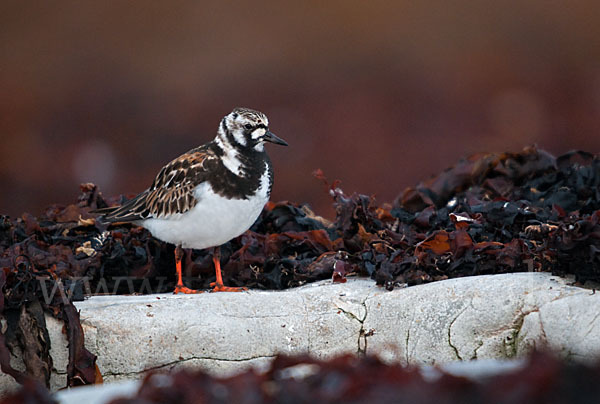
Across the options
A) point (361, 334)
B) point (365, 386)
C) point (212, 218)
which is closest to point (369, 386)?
point (365, 386)

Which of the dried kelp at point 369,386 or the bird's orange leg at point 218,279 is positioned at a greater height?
the dried kelp at point 369,386

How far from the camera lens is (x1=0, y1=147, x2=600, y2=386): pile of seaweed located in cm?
304

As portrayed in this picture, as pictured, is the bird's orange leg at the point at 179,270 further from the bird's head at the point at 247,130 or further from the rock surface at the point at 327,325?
the bird's head at the point at 247,130

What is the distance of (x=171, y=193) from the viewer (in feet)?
12.8

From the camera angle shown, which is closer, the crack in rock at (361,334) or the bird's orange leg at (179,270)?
the crack in rock at (361,334)

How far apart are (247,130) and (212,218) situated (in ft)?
1.73

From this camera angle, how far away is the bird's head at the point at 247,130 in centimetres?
385

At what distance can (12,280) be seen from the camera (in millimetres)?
3199

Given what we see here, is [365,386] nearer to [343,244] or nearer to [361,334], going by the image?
[361,334]

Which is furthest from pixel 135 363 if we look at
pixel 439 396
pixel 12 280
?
pixel 439 396

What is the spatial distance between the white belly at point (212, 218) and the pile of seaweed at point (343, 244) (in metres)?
0.37

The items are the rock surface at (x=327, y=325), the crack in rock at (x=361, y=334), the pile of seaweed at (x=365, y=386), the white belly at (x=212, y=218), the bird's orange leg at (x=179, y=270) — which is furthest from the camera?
the bird's orange leg at (x=179, y=270)

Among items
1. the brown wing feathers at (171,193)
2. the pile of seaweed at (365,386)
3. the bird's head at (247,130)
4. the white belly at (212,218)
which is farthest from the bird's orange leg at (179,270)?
the pile of seaweed at (365,386)

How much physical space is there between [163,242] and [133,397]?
2.99 meters
